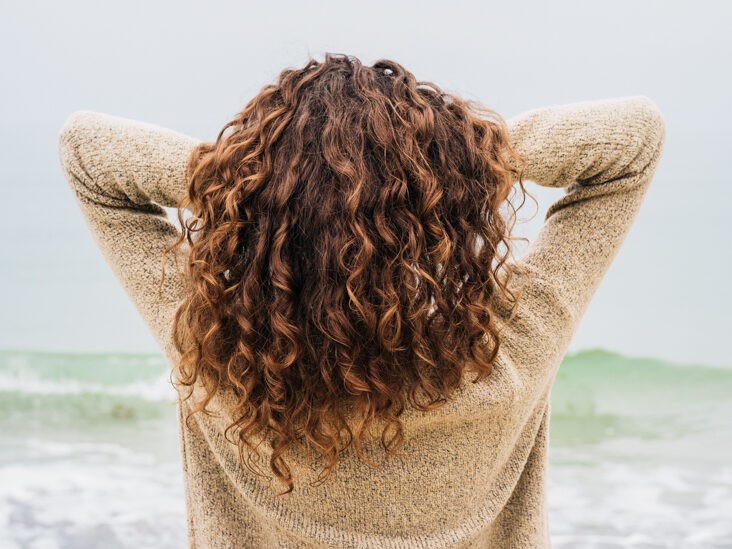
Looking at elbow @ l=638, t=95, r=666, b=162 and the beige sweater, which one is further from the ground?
elbow @ l=638, t=95, r=666, b=162

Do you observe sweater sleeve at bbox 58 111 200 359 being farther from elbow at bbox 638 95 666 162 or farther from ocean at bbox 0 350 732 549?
ocean at bbox 0 350 732 549

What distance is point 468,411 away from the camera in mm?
843

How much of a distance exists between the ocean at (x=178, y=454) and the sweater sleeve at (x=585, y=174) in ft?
6.72

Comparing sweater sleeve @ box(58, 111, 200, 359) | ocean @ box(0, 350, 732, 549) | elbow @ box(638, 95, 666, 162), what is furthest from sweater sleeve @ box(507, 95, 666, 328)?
ocean @ box(0, 350, 732, 549)

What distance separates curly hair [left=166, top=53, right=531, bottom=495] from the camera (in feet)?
2.35

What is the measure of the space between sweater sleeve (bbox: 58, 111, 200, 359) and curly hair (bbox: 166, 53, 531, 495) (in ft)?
0.18

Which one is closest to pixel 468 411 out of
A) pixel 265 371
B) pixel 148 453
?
pixel 265 371

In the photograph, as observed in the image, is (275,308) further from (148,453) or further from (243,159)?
(148,453)

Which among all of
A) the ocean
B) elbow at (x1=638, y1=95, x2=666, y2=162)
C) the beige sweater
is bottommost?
the ocean

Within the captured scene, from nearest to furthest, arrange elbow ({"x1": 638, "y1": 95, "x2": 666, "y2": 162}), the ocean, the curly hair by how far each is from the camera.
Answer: the curly hair
elbow ({"x1": 638, "y1": 95, "x2": 666, "y2": 162})
the ocean

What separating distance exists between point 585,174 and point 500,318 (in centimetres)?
20

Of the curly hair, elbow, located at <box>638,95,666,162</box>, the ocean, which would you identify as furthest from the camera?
the ocean

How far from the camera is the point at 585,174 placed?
84 centimetres

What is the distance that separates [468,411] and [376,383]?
14 centimetres
